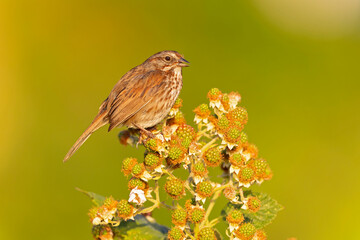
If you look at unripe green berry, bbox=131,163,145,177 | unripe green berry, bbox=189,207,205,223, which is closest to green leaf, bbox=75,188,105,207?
unripe green berry, bbox=131,163,145,177

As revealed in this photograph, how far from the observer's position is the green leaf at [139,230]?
3.48m

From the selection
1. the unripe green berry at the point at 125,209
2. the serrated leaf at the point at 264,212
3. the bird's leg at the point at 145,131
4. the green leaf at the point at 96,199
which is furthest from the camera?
the bird's leg at the point at 145,131

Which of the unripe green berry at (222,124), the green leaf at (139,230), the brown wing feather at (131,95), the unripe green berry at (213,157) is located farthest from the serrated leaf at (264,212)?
the brown wing feather at (131,95)

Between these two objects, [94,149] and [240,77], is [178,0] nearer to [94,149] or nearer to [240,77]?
[240,77]

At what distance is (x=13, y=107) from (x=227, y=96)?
264 inches

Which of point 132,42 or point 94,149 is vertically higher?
point 132,42

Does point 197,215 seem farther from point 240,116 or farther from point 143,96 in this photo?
point 143,96

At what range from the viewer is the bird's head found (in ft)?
17.8

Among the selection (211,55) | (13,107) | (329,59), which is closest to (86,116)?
(13,107)

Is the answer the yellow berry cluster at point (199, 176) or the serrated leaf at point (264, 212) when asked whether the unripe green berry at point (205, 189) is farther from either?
the serrated leaf at point (264, 212)

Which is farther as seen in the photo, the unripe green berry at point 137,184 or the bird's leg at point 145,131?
the bird's leg at point 145,131

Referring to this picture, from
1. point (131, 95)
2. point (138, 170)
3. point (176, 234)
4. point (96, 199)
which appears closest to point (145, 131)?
point (131, 95)

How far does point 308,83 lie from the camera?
31.4ft

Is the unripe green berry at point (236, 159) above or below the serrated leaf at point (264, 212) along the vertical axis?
above
